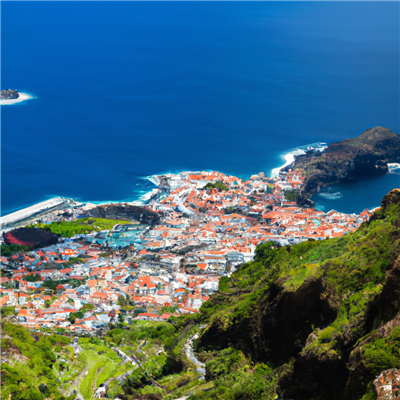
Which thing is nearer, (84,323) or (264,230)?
(84,323)

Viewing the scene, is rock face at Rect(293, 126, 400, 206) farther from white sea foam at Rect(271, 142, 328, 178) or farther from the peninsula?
the peninsula

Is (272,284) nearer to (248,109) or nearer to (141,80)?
(248,109)

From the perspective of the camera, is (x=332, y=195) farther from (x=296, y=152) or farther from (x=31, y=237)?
(x=31, y=237)

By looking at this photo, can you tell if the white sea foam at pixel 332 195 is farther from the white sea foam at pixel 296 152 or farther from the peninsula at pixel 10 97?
the peninsula at pixel 10 97

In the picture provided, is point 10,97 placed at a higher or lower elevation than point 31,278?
higher

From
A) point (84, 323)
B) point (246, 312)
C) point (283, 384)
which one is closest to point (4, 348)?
point (84, 323)

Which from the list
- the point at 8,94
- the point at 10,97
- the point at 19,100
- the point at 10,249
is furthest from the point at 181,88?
the point at 10,249

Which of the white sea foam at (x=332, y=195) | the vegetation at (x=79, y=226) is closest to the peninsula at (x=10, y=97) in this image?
the vegetation at (x=79, y=226)
